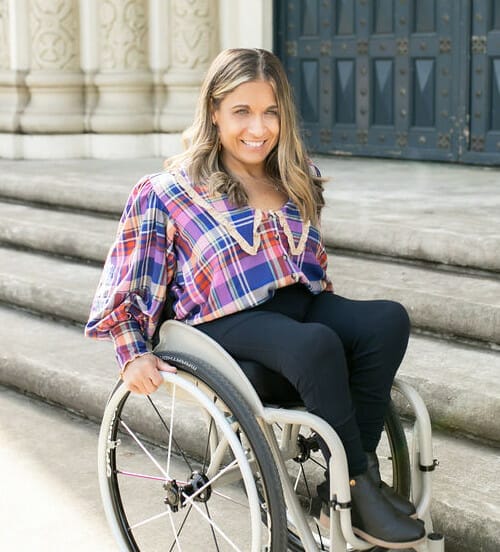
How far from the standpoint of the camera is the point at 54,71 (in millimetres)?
7480

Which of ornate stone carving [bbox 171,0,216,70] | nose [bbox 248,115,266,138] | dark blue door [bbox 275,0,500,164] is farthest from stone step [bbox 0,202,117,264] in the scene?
nose [bbox 248,115,266,138]

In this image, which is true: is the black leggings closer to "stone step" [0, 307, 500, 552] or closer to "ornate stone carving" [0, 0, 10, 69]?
"stone step" [0, 307, 500, 552]

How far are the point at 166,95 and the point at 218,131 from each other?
4.88m

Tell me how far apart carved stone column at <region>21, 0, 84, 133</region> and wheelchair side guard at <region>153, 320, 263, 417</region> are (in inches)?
201

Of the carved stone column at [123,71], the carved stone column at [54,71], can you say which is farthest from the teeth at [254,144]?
the carved stone column at [54,71]

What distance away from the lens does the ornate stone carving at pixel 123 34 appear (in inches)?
287

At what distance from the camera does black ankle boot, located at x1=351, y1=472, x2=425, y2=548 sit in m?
2.41

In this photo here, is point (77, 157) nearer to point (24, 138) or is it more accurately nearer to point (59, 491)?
point (24, 138)

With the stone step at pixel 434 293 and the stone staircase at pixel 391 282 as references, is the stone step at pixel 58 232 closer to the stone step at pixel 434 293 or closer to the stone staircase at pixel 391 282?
the stone staircase at pixel 391 282

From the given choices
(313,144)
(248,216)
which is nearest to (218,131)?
(248,216)

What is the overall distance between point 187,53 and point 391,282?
362 centimetres

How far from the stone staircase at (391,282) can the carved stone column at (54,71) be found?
946 millimetres

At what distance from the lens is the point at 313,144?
24.4 feet

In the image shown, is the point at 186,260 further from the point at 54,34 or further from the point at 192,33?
the point at 54,34
